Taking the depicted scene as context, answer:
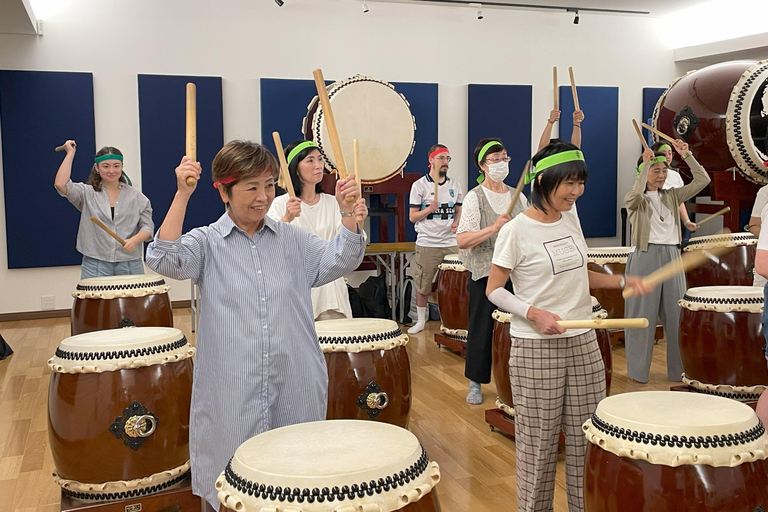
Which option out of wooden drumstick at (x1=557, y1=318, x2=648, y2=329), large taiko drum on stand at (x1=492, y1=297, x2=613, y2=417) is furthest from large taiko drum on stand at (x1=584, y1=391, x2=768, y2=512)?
large taiko drum on stand at (x1=492, y1=297, x2=613, y2=417)

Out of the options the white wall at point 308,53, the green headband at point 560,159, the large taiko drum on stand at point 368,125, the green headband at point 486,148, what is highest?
the white wall at point 308,53

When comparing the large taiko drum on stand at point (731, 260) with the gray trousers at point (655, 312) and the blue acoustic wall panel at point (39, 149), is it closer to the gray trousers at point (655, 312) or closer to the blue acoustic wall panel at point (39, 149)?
the gray trousers at point (655, 312)

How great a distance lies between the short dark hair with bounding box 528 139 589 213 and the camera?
2176mm

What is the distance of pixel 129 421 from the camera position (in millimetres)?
2320

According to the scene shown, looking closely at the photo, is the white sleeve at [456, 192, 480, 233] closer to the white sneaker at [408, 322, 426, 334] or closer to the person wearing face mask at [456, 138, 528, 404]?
the person wearing face mask at [456, 138, 528, 404]

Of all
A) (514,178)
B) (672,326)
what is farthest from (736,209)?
(514,178)

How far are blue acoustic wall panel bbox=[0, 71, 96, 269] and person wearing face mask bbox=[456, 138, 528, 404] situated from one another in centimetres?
398

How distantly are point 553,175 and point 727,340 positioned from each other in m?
1.60

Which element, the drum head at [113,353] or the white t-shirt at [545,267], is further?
the drum head at [113,353]

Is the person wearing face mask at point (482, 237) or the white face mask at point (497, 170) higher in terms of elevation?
the white face mask at point (497, 170)

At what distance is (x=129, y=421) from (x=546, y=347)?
130 cm

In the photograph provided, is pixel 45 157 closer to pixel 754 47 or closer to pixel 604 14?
pixel 604 14

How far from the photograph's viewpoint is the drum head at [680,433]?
1633 millimetres

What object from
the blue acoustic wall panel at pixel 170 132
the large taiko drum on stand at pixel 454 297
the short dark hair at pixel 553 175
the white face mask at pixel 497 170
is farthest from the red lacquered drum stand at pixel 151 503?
the blue acoustic wall panel at pixel 170 132
